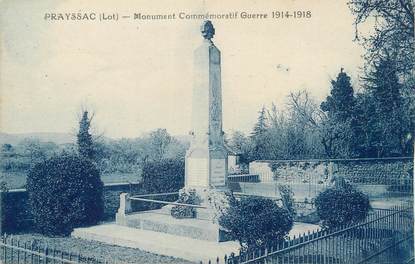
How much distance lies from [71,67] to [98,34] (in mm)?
1493

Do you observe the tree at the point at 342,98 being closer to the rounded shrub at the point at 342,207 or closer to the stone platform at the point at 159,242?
the rounded shrub at the point at 342,207

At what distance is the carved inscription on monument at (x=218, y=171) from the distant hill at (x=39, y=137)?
223 inches

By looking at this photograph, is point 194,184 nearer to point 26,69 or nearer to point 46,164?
point 46,164

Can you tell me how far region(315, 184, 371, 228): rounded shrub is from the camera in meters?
10.4

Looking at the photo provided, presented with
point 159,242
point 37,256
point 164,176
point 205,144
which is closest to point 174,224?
point 159,242

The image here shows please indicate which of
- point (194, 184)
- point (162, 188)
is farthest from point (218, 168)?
point (162, 188)

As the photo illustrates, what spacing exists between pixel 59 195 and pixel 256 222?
7.02 meters

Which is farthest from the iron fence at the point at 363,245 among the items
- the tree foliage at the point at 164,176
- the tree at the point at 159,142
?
the tree at the point at 159,142

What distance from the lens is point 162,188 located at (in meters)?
15.5

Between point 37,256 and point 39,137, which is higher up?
point 39,137

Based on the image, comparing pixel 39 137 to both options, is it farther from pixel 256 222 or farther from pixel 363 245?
pixel 363 245

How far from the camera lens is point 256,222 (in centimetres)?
761

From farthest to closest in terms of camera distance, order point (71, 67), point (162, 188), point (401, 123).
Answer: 1. point (162, 188)
2. point (401, 123)
3. point (71, 67)

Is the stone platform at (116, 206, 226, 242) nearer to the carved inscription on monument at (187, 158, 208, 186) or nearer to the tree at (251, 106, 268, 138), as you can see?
the carved inscription on monument at (187, 158, 208, 186)
